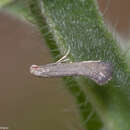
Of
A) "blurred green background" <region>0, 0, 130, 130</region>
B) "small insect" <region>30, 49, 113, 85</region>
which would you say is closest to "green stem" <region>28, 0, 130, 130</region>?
"small insect" <region>30, 49, 113, 85</region>

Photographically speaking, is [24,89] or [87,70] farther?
[24,89]

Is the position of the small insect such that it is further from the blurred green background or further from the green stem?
the blurred green background

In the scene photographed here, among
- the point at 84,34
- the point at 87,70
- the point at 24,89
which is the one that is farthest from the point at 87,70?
the point at 24,89

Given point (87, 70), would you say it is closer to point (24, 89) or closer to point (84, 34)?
point (84, 34)

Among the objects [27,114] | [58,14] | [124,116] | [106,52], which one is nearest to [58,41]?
[58,14]

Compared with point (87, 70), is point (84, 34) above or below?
above

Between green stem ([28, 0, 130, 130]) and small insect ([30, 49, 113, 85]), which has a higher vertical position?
green stem ([28, 0, 130, 130])

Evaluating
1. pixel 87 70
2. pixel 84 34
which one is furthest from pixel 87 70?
pixel 84 34

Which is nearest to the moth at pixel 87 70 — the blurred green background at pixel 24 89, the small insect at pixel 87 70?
the small insect at pixel 87 70

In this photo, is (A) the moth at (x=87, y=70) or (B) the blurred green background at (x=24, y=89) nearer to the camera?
(A) the moth at (x=87, y=70)

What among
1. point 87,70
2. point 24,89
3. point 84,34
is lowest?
point 24,89

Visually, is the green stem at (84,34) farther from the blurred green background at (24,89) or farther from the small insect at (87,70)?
the blurred green background at (24,89)

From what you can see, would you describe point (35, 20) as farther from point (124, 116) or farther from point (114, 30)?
point (124, 116)
